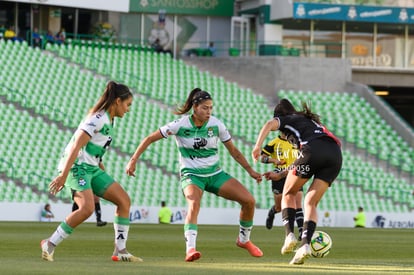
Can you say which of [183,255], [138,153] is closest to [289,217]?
[183,255]

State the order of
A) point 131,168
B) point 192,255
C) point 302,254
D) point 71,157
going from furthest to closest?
point 131,168 → point 192,255 → point 71,157 → point 302,254

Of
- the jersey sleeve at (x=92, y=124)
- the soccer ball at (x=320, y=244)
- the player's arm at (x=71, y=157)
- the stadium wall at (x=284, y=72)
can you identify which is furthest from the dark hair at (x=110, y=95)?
the stadium wall at (x=284, y=72)

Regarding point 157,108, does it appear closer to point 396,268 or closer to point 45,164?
point 45,164

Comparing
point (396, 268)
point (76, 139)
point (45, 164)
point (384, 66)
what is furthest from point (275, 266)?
point (384, 66)

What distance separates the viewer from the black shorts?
48.2 feet

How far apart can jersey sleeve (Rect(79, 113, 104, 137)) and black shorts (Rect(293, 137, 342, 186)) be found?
8.38 feet

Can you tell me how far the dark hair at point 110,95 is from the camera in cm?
1463

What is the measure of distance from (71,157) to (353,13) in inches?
1617

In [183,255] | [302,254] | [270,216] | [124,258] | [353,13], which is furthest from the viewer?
[353,13]

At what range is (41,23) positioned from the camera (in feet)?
179

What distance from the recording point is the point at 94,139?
14.5 metres

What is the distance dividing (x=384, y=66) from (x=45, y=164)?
21.3 m

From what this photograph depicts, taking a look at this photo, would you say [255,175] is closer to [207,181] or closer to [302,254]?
[207,181]

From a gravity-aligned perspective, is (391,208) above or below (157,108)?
below
